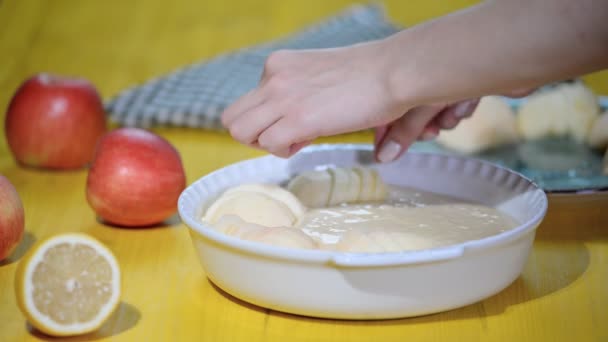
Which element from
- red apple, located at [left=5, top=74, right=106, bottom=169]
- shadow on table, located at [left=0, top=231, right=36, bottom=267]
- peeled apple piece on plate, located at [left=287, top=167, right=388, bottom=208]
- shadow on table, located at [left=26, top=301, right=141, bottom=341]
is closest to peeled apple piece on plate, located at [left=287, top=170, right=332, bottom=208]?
peeled apple piece on plate, located at [left=287, top=167, right=388, bottom=208]

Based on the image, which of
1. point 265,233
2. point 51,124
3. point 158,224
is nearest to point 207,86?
point 51,124

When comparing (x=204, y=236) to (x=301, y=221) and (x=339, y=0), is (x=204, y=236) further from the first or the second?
(x=339, y=0)

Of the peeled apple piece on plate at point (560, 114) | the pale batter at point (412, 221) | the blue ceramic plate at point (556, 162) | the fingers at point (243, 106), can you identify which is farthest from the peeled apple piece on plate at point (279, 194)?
the peeled apple piece on plate at point (560, 114)

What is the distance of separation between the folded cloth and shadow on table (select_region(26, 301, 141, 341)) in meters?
0.93

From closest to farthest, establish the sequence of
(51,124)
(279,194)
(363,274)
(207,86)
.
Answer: (363,274) → (279,194) → (51,124) → (207,86)

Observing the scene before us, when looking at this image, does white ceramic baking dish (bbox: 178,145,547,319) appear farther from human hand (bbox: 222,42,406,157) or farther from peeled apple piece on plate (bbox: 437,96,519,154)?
peeled apple piece on plate (bbox: 437,96,519,154)

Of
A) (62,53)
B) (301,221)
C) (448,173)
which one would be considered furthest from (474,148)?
(62,53)

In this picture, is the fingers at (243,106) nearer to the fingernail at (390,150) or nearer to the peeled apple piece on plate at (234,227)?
the peeled apple piece on plate at (234,227)

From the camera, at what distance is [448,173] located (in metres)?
1.38

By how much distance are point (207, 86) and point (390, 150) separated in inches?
34.0

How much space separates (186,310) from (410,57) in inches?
17.3

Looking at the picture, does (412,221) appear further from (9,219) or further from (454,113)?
(9,219)

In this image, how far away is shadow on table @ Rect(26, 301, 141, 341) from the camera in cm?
101

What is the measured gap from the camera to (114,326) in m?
1.05
